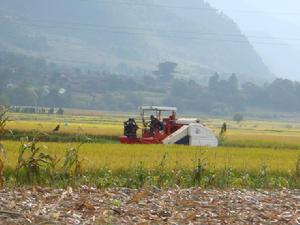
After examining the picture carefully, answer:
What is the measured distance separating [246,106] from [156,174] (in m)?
130

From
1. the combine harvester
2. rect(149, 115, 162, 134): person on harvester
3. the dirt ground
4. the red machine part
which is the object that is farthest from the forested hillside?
the dirt ground

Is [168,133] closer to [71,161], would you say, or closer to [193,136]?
[193,136]

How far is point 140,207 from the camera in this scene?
10.7 m

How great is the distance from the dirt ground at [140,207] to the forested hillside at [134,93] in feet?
369

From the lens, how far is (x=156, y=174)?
15.5m

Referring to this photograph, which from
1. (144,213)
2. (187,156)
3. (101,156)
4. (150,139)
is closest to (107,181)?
(144,213)

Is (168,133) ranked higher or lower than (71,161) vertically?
higher

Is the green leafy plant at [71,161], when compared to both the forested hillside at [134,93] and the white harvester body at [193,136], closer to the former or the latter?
the white harvester body at [193,136]

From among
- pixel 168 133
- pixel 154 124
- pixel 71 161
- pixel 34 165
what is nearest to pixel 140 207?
pixel 71 161

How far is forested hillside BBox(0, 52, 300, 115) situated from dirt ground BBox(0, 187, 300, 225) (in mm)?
112463

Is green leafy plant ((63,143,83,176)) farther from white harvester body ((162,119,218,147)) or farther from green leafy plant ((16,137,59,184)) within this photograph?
white harvester body ((162,119,218,147))

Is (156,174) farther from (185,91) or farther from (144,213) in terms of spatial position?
(185,91)

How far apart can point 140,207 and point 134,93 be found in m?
125

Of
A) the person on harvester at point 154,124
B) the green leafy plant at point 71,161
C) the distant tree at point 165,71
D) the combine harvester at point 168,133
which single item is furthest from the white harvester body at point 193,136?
the distant tree at point 165,71
